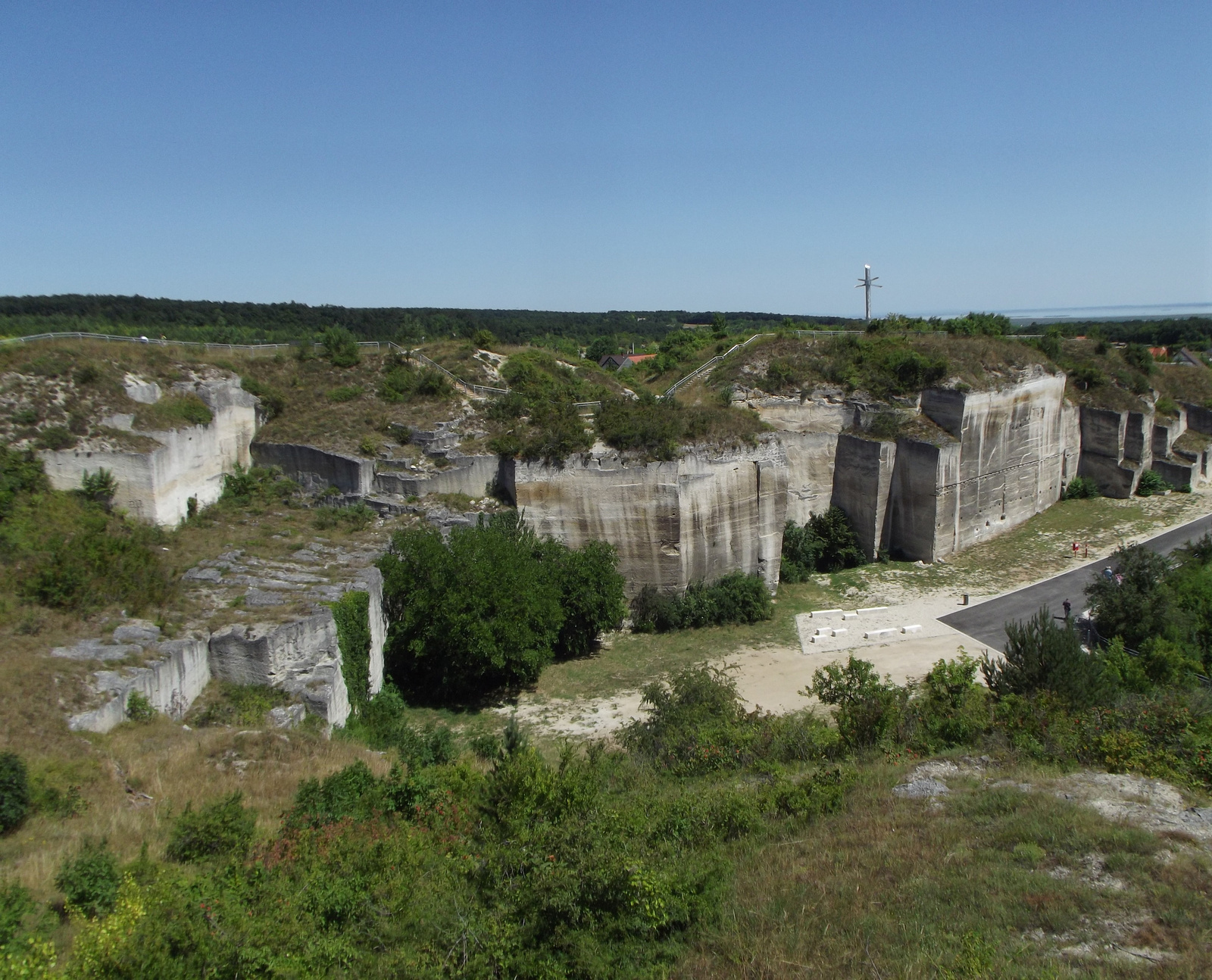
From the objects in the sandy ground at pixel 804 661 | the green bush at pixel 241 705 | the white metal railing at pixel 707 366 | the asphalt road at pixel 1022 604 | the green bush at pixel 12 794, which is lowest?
the sandy ground at pixel 804 661

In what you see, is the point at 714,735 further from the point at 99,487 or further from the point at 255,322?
the point at 255,322

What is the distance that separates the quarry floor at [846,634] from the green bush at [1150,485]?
1656 mm

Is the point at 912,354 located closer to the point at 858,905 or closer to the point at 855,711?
the point at 855,711

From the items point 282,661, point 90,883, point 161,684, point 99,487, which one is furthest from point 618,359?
point 90,883

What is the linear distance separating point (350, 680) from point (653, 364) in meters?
23.8

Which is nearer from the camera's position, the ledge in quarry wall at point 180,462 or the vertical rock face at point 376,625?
the vertical rock face at point 376,625

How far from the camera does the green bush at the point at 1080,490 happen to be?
3275 centimetres

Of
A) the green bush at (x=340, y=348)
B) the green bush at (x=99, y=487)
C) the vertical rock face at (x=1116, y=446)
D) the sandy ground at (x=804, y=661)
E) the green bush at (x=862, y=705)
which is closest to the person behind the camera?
the green bush at (x=862, y=705)

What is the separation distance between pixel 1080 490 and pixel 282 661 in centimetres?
3161

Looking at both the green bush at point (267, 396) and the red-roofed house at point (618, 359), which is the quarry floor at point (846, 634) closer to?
the green bush at point (267, 396)

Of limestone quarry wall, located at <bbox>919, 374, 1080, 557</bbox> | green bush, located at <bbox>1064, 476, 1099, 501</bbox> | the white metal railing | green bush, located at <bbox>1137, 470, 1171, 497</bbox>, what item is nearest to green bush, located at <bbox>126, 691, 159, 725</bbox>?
the white metal railing

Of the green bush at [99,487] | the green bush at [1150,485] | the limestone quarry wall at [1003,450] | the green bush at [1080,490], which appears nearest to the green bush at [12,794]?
the green bush at [99,487]

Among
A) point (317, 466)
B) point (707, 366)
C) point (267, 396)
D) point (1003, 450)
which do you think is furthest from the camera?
point (707, 366)

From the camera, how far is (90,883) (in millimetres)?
7316
